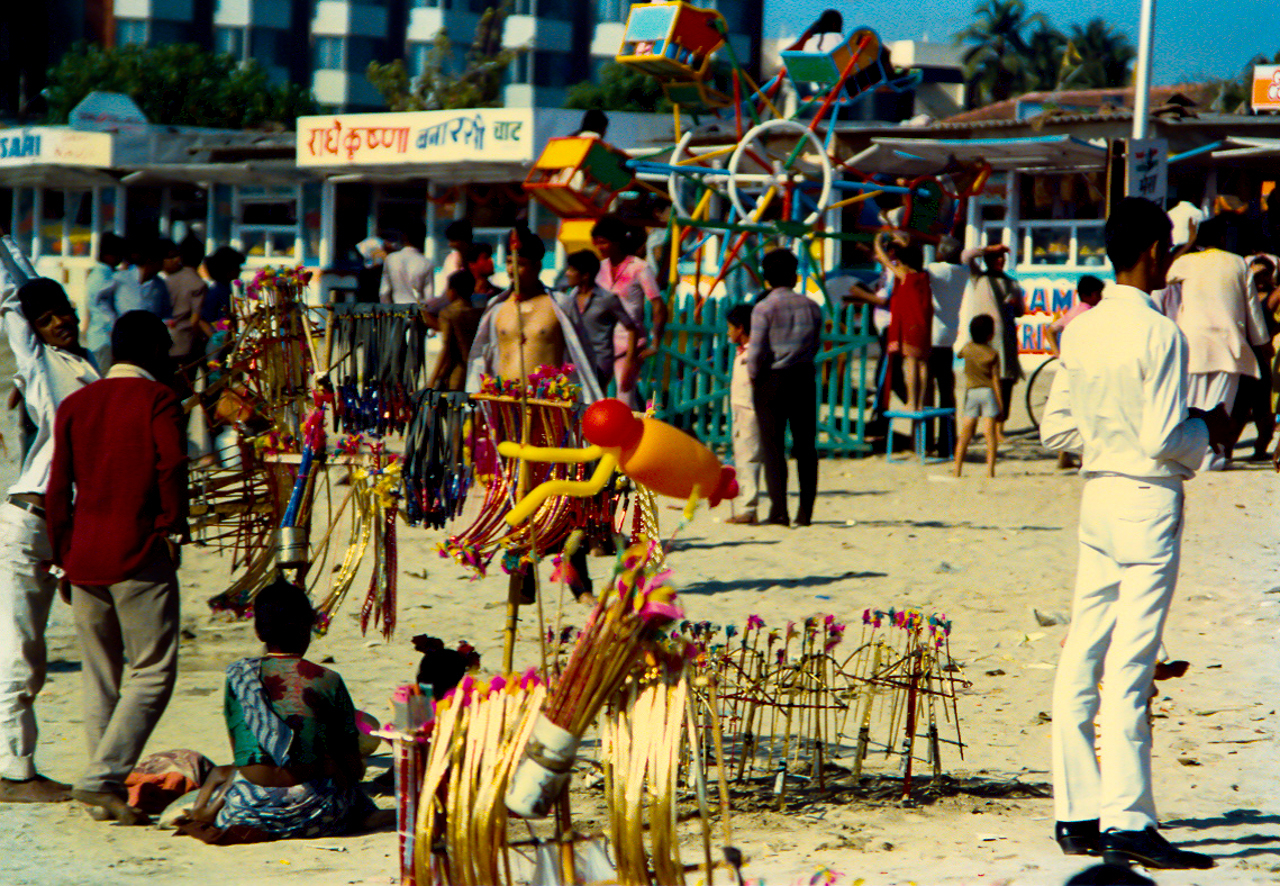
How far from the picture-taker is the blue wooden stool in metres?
11.8

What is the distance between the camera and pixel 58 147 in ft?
92.0

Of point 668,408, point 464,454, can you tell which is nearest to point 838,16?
point 668,408

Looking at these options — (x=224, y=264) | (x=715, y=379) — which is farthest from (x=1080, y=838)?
(x=224, y=264)

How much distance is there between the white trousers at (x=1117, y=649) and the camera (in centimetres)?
377

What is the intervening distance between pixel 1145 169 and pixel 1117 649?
6.81m

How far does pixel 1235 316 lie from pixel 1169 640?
4.14 m

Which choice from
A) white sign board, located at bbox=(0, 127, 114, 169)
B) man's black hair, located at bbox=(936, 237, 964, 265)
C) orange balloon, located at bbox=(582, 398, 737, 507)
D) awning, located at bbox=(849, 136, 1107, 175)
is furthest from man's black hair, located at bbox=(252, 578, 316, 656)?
white sign board, located at bbox=(0, 127, 114, 169)

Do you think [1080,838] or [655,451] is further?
[1080,838]

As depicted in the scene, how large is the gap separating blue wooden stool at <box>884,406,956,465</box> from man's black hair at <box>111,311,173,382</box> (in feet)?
25.3

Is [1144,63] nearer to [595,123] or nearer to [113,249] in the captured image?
[595,123]

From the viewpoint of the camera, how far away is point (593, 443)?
3.42m

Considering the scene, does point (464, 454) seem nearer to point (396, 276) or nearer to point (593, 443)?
point (593, 443)

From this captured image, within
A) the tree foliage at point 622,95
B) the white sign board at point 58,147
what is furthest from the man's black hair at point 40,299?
the tree foliage at point 622,95

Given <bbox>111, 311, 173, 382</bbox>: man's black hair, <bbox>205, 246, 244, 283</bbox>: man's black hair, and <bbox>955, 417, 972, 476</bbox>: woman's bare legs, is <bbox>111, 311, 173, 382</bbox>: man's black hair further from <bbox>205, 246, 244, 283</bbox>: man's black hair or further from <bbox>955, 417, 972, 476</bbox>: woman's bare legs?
<bbox>955, 417, 972, 476</bbox>: woman's bare legs
